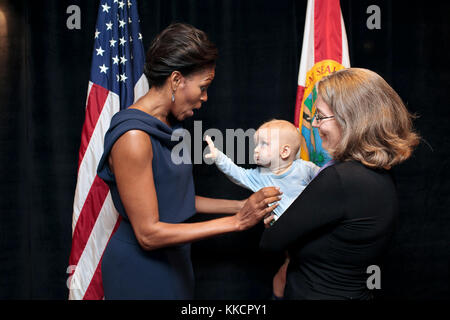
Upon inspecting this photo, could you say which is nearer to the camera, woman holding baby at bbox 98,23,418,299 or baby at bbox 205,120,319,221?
woman holding baby at bbox 98,23,418,299

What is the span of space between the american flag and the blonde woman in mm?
1329

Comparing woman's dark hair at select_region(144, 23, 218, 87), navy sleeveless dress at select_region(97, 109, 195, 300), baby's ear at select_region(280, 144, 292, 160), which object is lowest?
navy sleeveless dress at select_region(97, 109, 195, 300)

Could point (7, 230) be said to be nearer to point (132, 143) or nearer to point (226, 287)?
point (226, 287)

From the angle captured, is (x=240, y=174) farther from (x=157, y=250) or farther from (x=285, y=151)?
(x=157, y=250)

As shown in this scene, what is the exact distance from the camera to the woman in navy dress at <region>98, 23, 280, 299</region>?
1.36m

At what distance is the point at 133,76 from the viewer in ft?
7.47

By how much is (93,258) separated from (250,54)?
6.10 feet

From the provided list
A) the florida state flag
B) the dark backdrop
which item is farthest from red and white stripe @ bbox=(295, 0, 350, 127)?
the dark backdrop

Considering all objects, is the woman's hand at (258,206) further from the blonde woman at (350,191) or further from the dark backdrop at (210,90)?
the dark backdrop at (210,90)

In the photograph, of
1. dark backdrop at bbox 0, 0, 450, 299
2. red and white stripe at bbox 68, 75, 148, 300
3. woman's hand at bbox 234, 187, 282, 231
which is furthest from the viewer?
dark backdrop at bbox 0, 0, 450, 299

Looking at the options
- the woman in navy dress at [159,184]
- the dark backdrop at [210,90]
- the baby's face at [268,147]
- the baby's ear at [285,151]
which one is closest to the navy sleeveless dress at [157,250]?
the woman in navy dress at [159,184]

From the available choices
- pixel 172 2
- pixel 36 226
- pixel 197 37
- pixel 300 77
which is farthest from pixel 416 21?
pixel 36 226

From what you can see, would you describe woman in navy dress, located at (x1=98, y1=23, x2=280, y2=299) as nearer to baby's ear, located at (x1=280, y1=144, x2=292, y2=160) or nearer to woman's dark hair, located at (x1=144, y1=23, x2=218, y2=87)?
woman's dark hair, located at (x1=144, y1=23, x2=218, y2=87)

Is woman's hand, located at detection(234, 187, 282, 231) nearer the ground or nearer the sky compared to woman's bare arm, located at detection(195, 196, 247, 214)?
nearer the sky
